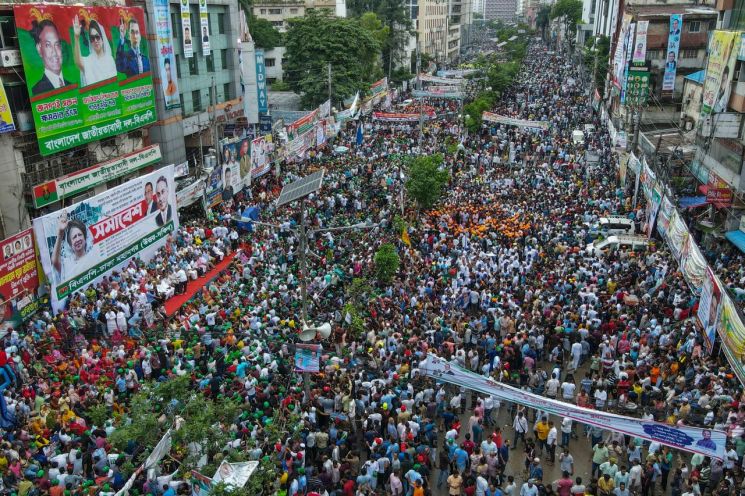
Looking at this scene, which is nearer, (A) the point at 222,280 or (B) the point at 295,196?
(B) the point at 295,196

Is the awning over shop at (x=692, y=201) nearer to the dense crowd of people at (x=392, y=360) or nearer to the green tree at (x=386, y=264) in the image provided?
the dense crowd of people at (x=392, y=360)

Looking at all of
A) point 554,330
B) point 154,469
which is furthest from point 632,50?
point 154,469

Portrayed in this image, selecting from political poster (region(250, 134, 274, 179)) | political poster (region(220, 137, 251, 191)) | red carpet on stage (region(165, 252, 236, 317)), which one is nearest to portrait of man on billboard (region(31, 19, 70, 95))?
political poster (region(220, 137, 251, 191))

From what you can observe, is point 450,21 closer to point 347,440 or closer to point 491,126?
point 491,126

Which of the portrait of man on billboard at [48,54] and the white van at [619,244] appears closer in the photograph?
the portrait of man on billboard at [48,54]

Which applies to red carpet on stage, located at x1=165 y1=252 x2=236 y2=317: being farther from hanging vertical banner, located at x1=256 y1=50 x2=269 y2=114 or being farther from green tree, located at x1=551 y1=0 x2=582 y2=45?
green tree, located at x1=551 y1=0 x2=582 y2=45

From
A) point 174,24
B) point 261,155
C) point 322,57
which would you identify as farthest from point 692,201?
point 322,57

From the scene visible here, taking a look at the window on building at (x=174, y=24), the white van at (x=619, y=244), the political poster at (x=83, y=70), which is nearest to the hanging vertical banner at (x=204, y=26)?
the window on building at (x=174, y=24)

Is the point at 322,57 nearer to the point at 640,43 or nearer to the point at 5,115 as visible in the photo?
the point at 640,43
